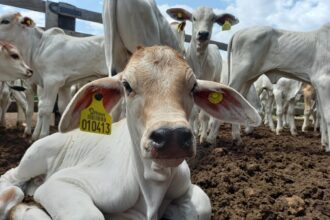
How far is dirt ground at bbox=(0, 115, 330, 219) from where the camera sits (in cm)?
293

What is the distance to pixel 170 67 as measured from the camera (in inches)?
88.7

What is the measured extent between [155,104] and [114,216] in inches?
28.3

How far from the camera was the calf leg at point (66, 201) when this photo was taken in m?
2.19

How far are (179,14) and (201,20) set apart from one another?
434 millimetres

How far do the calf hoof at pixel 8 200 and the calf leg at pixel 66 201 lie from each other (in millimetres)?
243

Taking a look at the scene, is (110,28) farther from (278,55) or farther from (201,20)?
(278,55)

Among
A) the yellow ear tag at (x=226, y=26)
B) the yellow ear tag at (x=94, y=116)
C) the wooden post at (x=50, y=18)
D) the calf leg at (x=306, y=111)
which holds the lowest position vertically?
the calf leg at (x=306, y=111)

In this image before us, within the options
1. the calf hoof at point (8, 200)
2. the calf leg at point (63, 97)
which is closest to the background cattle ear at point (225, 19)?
the calf leg at point (63, 97)

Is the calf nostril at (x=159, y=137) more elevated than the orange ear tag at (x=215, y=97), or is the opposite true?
the calf nostril at (x=159, y=137)

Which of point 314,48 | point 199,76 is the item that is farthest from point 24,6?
point 314,48

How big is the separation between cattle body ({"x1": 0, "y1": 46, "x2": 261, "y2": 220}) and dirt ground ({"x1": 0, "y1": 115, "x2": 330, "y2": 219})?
0.59 metres

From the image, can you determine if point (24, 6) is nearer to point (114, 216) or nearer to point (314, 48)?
point (314, 48)

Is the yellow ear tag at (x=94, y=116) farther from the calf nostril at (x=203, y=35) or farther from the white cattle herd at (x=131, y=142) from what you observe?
the calf nostril at (x=203, y=35)

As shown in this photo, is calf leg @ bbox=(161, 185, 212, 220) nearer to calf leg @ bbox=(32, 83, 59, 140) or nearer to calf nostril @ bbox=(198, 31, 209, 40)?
calf leg @ bbox=(32, 83, 59, 140)
